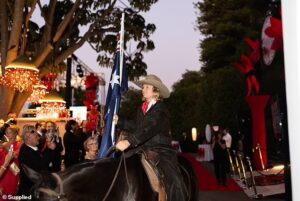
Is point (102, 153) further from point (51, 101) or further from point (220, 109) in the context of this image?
point (220, 109)

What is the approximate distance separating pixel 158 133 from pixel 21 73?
741 cm

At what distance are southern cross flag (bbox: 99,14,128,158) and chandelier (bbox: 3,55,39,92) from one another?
218 inches

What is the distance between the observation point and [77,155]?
10.3 m

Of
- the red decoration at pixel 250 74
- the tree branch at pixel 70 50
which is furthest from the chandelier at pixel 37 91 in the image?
Result: the red decoration at pixel 250 74

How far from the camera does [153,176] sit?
160 inches

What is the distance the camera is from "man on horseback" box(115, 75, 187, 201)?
4297 millimetres

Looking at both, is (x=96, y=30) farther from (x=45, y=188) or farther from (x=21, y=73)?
(x=45, y=188)

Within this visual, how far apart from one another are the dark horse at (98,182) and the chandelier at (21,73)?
7.38 meters

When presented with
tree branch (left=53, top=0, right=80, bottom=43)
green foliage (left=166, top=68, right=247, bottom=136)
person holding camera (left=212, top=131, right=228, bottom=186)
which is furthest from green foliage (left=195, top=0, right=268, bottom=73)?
tree branch (left=53, top=0, right=80, bottom=43)

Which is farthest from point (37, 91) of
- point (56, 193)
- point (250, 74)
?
point (250, 74)

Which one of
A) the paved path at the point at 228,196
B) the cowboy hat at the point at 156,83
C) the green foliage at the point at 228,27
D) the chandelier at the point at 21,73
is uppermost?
the green foliage at the point at 228,27

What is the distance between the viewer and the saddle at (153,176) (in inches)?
159

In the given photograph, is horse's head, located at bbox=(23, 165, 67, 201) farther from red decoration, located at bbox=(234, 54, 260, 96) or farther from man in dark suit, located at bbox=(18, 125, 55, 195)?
red decoration, located at bbox=(234, 54, 260, 96)

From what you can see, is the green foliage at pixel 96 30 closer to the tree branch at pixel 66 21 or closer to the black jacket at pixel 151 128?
the tree branch at pixel 66 21
